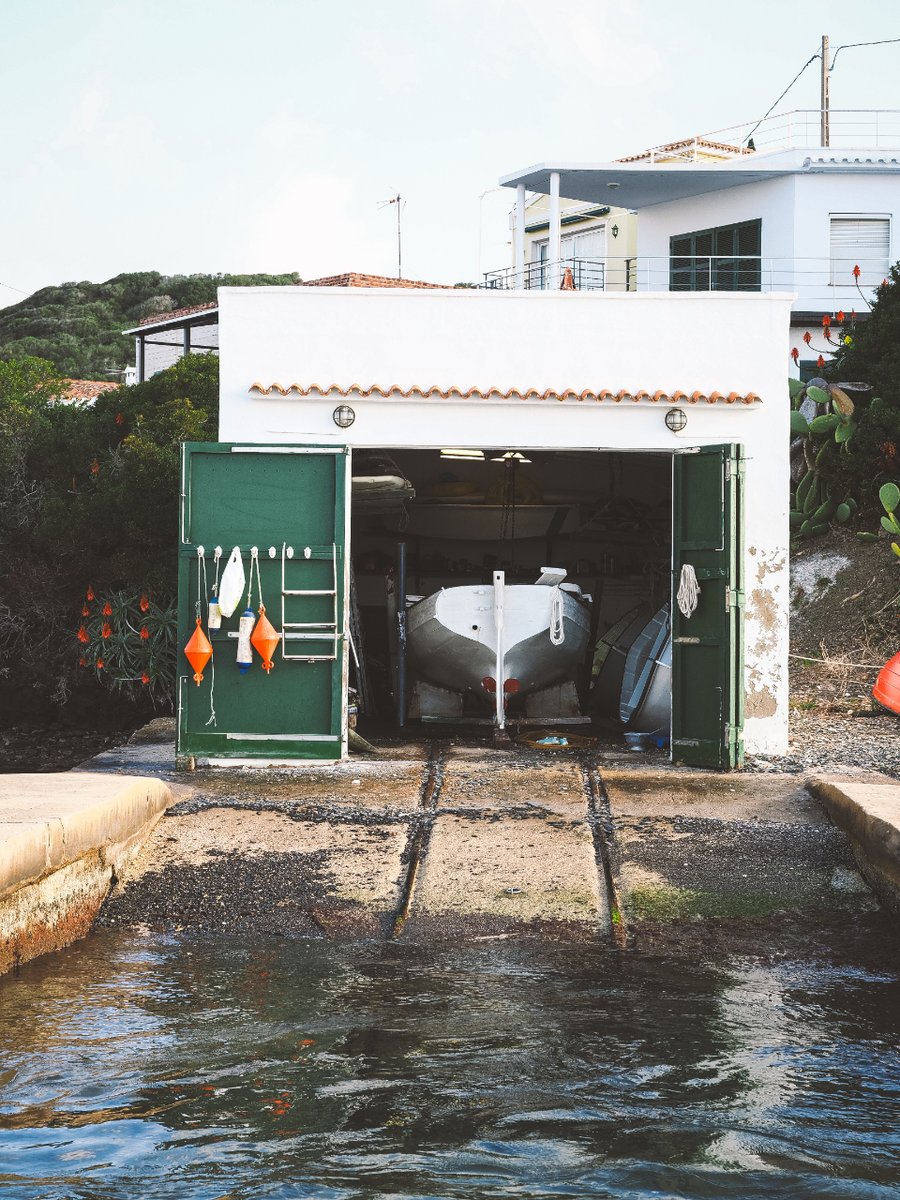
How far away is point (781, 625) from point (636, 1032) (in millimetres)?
6209

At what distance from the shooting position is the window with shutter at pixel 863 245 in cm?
3356

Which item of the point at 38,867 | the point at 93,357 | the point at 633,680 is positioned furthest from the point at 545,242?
the point at 38,867

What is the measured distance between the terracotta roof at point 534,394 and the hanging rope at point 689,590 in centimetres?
144

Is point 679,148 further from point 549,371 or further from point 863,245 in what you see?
point 549,371

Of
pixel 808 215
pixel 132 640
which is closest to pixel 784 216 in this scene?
pixel 808 215

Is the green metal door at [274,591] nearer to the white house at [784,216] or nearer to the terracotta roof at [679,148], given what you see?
the white house at [784,216]

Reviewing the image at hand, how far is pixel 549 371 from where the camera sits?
11969 millimetres

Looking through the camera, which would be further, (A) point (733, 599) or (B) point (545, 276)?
(B) point (545, 276)

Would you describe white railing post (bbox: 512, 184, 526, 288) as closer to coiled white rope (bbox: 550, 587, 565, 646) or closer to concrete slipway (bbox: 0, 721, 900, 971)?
coiled white rope (bbox: 550, 587, 565, 646)

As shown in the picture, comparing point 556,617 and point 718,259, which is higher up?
point 718,259

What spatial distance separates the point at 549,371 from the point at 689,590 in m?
2.25

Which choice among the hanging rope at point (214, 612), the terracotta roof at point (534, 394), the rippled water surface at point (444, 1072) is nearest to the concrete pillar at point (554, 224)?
the terracotta roof at point (534, 394)

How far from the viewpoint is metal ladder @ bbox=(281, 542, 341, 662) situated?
1135 centimetres

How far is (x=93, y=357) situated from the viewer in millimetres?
60156
